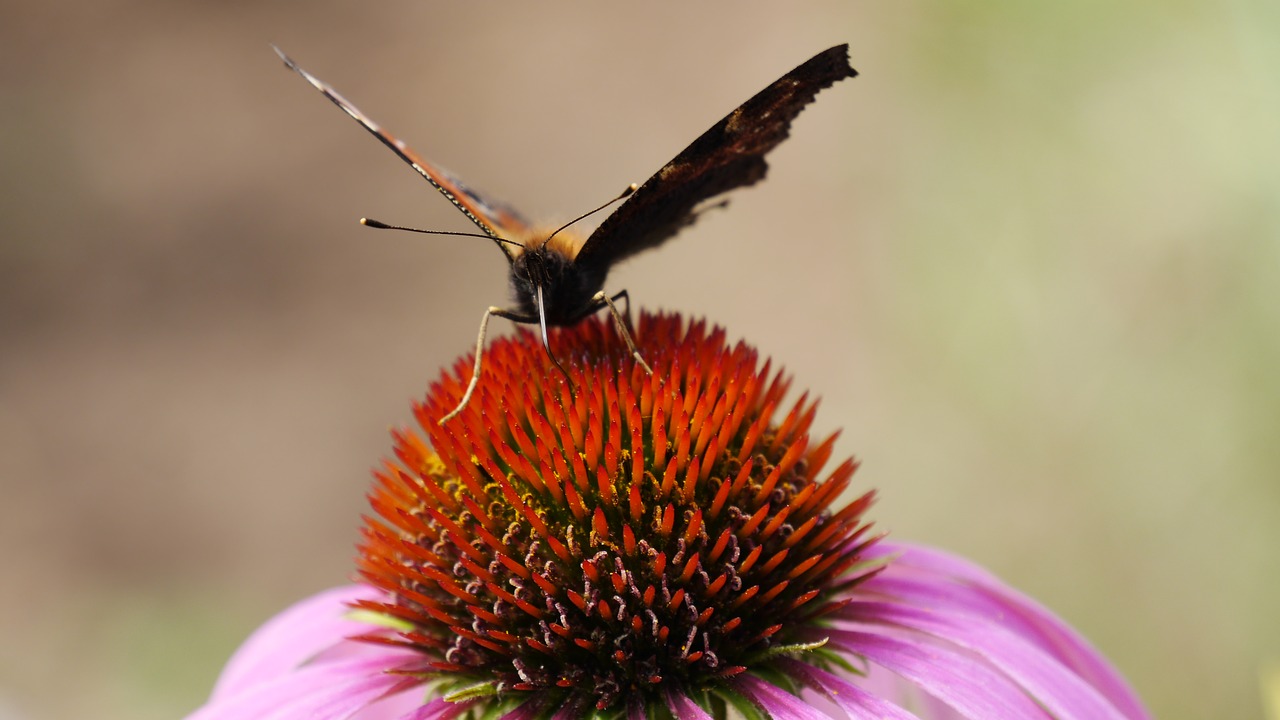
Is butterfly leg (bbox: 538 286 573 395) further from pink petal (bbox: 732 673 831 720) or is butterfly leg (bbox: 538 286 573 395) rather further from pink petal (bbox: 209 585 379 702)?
pink petal (bbox: 209 585 379 702)

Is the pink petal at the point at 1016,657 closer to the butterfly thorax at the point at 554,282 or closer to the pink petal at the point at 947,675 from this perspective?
the pink petal at the point at 947,675

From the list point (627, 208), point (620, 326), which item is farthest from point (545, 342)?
point (627, 208)

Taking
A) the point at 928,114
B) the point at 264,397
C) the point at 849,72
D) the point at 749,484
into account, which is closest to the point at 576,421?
the point at 749,484

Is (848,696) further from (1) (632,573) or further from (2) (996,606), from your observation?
(2) (996,606)

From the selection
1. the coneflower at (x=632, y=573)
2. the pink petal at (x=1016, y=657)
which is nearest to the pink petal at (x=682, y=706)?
the coneflower at (x=632, y=573)

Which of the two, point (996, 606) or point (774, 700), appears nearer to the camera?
point (774, 700)

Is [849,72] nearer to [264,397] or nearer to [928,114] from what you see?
[928,114]

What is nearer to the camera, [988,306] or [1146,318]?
[1146,318]
